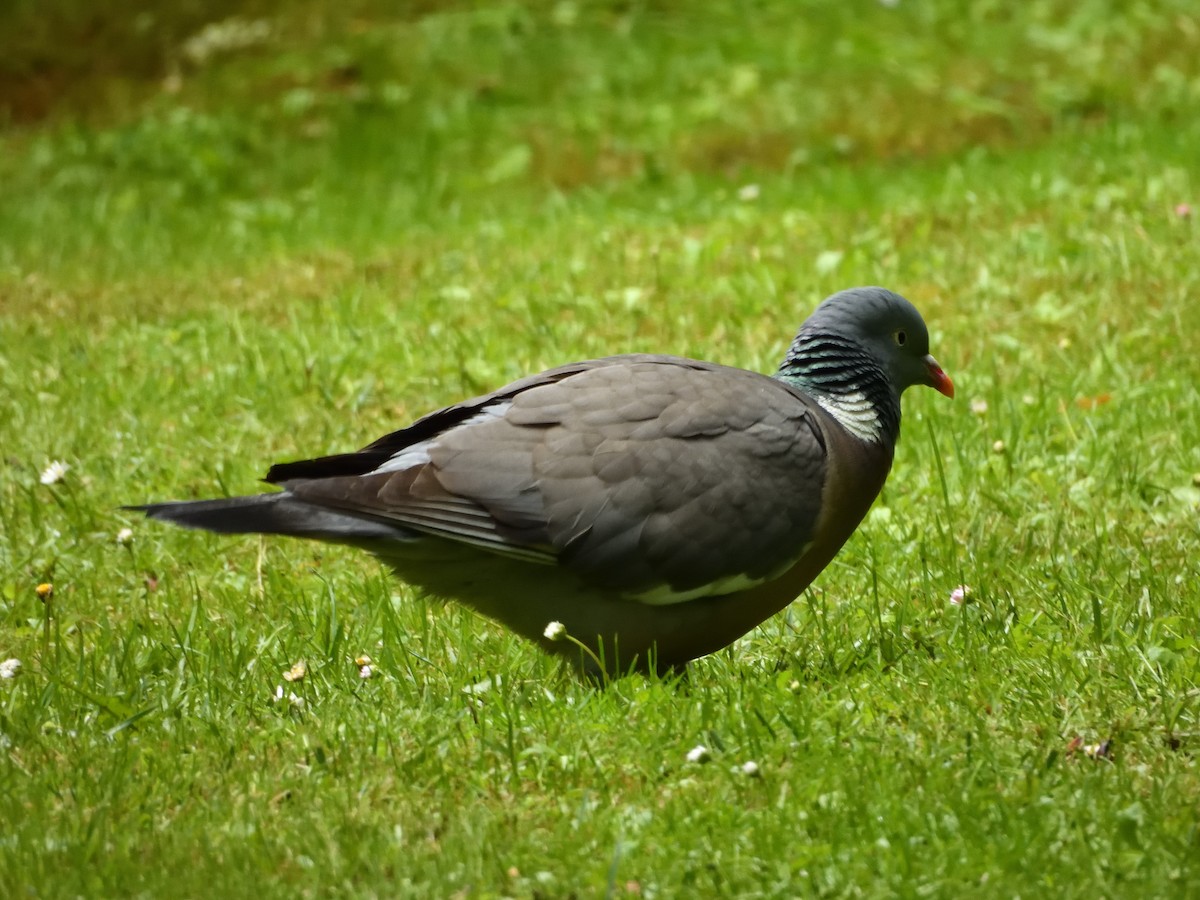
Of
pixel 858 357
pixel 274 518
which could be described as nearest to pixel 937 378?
pixel 858 357

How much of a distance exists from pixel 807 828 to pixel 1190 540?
2195 mm

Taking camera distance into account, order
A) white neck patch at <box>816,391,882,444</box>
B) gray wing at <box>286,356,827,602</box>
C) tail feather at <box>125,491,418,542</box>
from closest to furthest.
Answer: tail feather at <box>125,491,418,542</box>
gray wing at <box>286,356,827,602</box>
white neck patch at <box>816,391,882,444</box>

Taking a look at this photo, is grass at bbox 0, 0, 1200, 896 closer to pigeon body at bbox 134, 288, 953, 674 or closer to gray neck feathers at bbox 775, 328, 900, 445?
pigeon body at bbox 134, 288, 953, 674

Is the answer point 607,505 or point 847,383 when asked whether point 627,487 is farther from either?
point 847,383

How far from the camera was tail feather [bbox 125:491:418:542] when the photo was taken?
3850 millimetres

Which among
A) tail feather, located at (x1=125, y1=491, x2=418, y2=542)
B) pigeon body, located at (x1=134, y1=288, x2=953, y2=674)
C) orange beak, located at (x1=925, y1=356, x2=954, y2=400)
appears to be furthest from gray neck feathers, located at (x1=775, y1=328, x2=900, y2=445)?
tail feather, located at (x1=125, y1=491, x2=418, y2=542)

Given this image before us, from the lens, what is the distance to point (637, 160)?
10648mm

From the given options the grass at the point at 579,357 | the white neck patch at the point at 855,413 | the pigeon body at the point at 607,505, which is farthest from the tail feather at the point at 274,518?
the white neck patch at the point at 855,413

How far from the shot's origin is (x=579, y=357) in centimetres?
670

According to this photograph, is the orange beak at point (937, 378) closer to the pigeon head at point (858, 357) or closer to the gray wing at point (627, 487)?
the pigeon head at point (858, 357)

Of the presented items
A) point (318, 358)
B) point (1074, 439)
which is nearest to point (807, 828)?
point (1074, 439)

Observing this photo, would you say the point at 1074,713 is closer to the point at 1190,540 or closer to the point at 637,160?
the point at 1190,540

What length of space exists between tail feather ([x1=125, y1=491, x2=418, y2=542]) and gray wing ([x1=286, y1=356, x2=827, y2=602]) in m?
0.03

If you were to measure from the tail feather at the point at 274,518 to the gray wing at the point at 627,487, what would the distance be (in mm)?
33
